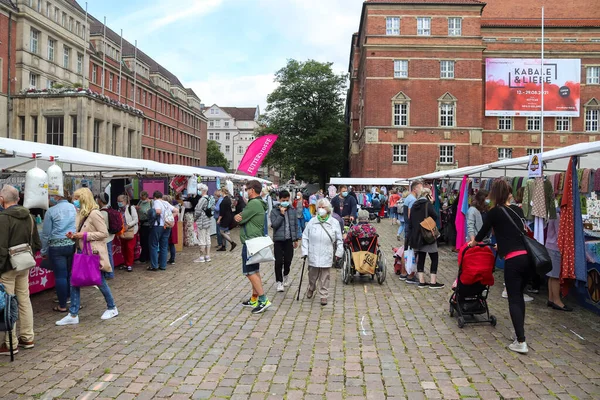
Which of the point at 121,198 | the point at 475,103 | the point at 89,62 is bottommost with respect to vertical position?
the point at 121,198

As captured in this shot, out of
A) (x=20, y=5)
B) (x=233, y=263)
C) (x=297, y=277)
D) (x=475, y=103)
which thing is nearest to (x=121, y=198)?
(x=233, y=263)

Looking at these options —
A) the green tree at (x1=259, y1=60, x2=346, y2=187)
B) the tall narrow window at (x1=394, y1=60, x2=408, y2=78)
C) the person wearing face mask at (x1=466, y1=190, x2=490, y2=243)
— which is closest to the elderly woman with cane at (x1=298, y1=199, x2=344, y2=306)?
the person wearing face mask at (x1=466, y1=190, x2=490, y2=243)

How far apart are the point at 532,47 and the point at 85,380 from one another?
52956 mm

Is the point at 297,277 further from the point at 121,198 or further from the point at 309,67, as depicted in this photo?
the point at 309,67

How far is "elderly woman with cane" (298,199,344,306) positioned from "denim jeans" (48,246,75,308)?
3371 millimetres

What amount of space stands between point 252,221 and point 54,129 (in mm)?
30677

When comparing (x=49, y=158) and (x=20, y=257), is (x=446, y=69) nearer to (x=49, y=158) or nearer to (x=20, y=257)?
(x=49, y=158)

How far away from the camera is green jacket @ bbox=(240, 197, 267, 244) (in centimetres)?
727

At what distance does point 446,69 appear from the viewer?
145 feet

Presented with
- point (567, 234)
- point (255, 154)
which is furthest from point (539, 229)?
point (255, 154)

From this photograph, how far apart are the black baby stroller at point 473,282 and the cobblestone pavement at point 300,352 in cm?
20

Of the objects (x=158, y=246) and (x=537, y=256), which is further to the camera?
(x=158, y=246)

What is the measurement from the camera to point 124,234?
1089cm

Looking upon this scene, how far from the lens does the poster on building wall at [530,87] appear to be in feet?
142
